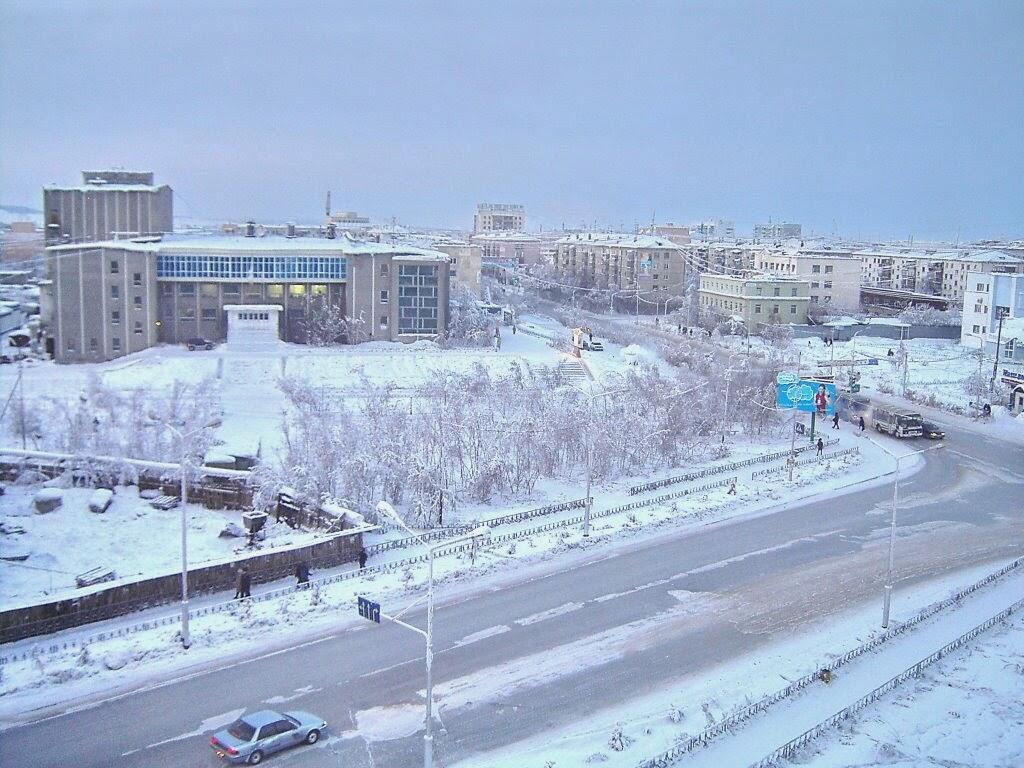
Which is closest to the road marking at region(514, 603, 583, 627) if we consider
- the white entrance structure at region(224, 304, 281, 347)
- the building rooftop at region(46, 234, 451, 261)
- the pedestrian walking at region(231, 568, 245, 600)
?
the pedestrian walking at region(231, 568, 245, 600)

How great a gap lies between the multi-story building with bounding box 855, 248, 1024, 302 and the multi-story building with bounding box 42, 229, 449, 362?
34.9 m

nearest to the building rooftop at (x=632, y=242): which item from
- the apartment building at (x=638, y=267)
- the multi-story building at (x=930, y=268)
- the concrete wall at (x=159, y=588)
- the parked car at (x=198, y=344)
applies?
the apartment building at (x=638, y=267)

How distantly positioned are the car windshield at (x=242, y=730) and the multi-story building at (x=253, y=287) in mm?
23952

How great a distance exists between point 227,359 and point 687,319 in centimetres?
2751

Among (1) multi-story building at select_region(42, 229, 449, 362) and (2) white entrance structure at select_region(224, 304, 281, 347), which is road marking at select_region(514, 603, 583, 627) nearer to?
(1) multi-story building at select_region(42, 229, 449, 362)

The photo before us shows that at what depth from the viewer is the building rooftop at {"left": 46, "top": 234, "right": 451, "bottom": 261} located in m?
34.8

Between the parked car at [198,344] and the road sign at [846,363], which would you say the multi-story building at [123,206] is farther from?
the road sign at [846,363]

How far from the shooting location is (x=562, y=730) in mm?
10297

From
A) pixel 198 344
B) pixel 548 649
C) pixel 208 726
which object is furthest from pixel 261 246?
pixel 208 726

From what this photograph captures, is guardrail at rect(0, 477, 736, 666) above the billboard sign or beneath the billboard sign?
beneath

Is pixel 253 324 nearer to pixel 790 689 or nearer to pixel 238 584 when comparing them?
pixel 238 584

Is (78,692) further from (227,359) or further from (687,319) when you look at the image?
(687,319)

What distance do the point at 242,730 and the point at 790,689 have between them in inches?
241

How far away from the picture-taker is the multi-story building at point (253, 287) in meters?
33.2
